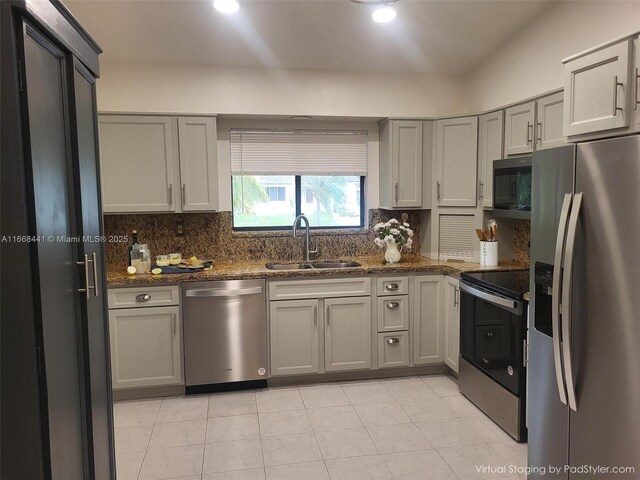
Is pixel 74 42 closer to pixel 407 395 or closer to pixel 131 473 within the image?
pixel 131 473

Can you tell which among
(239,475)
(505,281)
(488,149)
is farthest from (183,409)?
(488,149)

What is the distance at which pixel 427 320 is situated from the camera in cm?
381

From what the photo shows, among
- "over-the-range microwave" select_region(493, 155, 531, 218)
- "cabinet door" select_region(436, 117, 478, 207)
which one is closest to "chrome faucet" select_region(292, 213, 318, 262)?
"cabinet door" select_region(436, 117, 478, 207)

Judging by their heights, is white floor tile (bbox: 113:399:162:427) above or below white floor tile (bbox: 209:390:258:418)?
below

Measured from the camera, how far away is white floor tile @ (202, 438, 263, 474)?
256 cm

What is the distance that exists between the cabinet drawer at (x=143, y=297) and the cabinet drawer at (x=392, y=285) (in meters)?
1.58

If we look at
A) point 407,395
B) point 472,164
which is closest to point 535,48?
point 472,164

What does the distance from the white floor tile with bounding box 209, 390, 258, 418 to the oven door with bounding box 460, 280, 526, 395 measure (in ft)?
5.32

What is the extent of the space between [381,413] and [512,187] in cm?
186

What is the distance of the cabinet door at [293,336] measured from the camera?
359 centimetres

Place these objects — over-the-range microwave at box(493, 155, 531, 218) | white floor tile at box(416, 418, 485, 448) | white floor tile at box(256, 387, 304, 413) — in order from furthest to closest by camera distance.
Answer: white floor tile at box(256, 387, 304, 413), over-the-range microwave at box(493, 155, 531, 218), white floor tile at box(416, 418, 485, 448)

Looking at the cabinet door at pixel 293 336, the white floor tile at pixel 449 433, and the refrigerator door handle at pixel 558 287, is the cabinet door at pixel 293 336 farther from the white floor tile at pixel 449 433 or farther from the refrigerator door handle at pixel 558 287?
the refrigerator door handle at pixel 558 287

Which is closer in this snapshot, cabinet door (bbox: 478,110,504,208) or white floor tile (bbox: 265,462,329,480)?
white floor tile (bbox: 265,462,329,480)

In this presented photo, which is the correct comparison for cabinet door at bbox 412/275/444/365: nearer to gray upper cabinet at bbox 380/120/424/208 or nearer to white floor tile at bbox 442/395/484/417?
white floor tile at bbox 442/395/484/417
